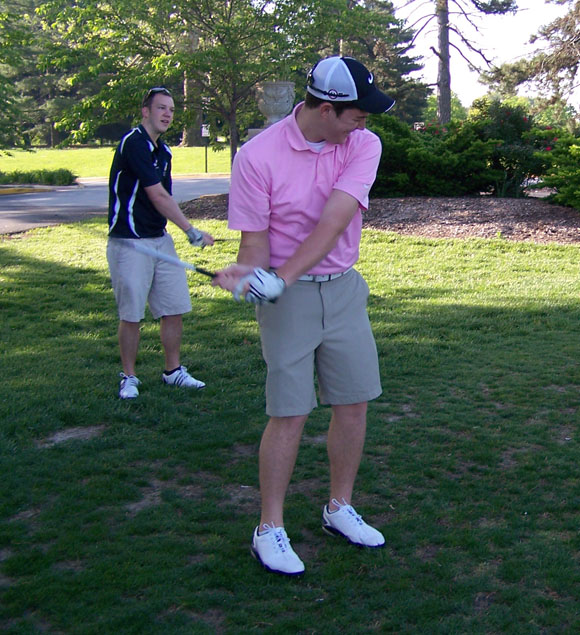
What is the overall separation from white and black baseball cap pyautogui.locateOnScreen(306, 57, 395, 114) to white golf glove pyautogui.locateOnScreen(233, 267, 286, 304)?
67 cm

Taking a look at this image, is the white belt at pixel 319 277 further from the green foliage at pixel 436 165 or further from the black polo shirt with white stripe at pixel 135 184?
the green foliage at pixel 436 165

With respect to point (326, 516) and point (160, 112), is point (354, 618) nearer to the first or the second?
point (326, 516)

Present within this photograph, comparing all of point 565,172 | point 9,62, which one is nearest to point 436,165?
point 565,172

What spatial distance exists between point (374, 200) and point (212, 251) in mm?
4114

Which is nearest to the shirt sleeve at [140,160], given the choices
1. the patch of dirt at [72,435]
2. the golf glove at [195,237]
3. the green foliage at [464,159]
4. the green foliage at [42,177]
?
the golf glove at [195,237]

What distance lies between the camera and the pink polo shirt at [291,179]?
9.39ft

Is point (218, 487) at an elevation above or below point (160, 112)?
below

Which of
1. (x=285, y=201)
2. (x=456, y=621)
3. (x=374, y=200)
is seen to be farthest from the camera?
(x=374, y=200)

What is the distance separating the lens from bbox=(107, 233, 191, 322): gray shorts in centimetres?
502

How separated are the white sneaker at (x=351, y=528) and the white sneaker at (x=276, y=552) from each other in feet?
0.83

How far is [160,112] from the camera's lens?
4.87 metres

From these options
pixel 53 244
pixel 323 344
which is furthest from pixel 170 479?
pixel 53 244

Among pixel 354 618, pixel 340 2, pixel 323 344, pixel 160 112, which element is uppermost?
pixel 340 2

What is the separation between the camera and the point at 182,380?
17.2 feet
